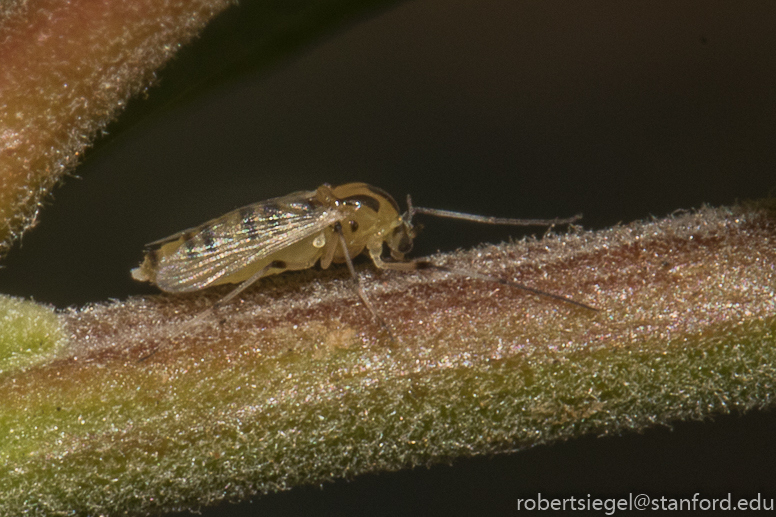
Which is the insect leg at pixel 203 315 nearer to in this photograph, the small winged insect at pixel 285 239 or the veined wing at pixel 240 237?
the small winged insect at pixel 285 239

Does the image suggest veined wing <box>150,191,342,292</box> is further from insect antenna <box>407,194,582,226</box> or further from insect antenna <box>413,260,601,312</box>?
insect antenna <box>413,260,601,312</box>

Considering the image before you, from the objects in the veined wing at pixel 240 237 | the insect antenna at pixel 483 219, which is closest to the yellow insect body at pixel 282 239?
the veined wing at pixel 240 237

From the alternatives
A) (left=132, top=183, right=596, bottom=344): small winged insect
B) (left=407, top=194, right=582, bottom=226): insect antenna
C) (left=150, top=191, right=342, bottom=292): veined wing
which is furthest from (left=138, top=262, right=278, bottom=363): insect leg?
(left=407, top=194, right=582, bottom=226): insect antenna

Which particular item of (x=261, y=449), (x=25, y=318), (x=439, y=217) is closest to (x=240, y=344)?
(x=261, y=449)

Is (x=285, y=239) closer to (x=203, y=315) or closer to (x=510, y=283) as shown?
(x=203, y=315)

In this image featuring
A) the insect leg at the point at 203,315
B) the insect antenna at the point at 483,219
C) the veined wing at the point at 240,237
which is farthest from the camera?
the insect antenna at the point at 483,219

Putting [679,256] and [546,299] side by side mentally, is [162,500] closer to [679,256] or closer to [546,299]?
[546,299]

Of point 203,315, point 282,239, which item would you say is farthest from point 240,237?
point 203,315
